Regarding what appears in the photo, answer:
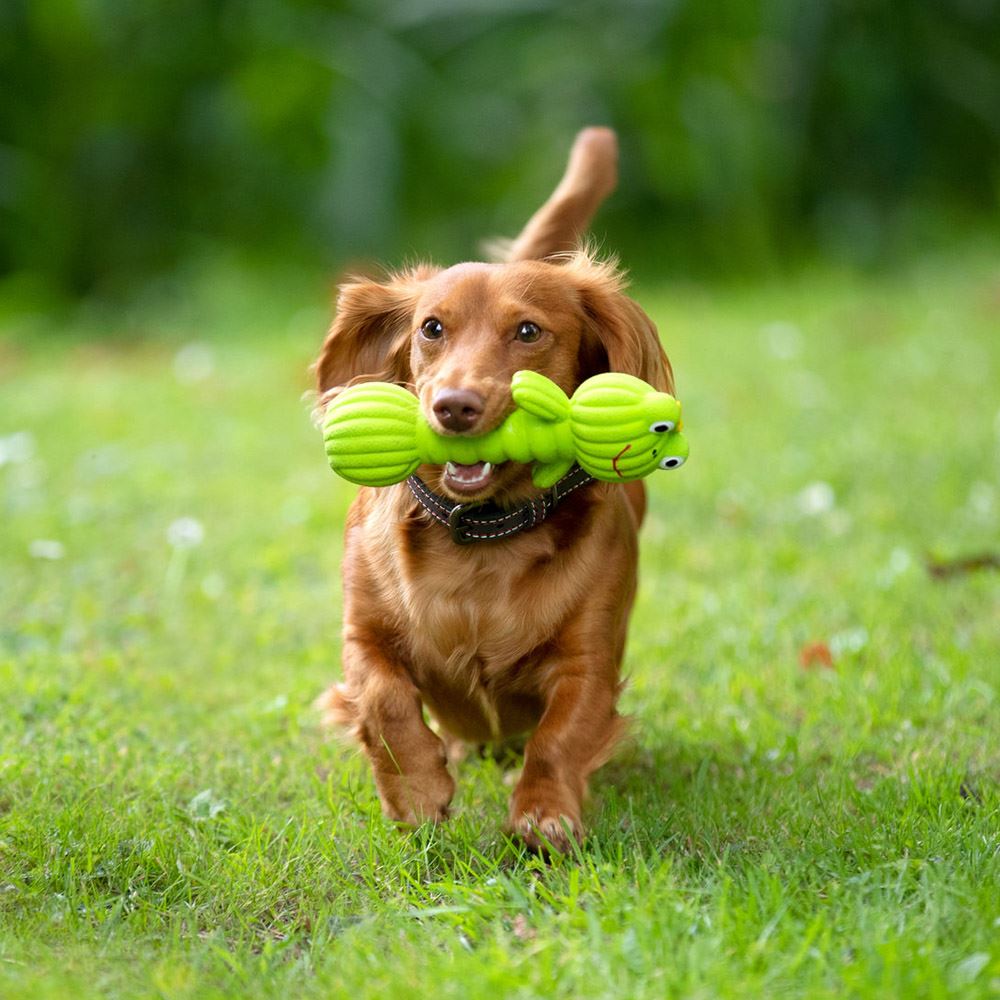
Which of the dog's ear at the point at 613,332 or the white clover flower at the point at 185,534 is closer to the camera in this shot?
the dog's ear at the point at 613,332

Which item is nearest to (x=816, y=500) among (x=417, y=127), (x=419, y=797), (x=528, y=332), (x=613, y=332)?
(x=613, y=332)

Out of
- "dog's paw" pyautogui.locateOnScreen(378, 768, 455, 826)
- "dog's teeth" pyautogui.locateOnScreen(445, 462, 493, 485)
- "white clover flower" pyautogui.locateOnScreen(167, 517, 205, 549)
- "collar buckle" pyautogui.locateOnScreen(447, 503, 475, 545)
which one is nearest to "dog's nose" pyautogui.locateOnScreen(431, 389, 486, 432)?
"dog's teeth" pyautogui.locateOnScreen(445, 462, 493, 485)

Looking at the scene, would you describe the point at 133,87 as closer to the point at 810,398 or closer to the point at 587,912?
the point at 810,398

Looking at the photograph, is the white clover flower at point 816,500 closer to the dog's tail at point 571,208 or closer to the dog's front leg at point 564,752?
the dog's tail at point 571,208

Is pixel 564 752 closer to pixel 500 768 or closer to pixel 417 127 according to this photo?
pixel 500 768

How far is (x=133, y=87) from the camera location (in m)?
8.95

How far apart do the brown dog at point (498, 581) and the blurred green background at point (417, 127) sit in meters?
5.78

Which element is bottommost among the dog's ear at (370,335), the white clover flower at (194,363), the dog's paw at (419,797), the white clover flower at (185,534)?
the white clover flower at (194,363)

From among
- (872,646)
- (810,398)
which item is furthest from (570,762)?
(810,398)

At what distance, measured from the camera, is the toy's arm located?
251cm

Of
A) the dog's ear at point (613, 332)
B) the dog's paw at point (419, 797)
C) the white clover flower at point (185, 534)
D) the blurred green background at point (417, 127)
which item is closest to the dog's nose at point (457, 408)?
the dog's ear at point (613, 332)

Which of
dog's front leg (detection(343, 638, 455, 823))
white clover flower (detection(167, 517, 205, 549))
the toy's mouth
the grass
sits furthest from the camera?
white clover flower (detection(167, 517, 205, 549))

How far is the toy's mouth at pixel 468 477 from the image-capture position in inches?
101

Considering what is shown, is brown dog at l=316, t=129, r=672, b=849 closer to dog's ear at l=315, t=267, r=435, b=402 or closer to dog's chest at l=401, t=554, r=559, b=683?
dog's chest at l=401, t=554, r=559, b=683
